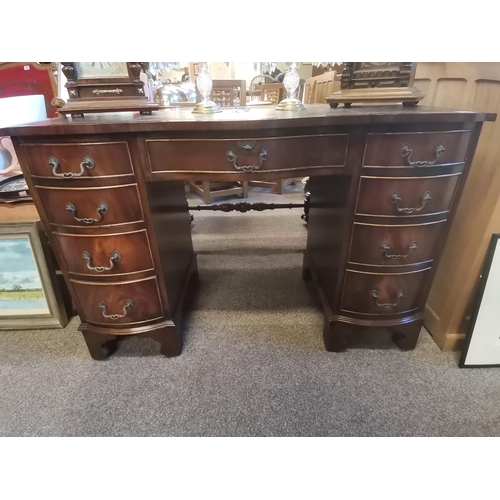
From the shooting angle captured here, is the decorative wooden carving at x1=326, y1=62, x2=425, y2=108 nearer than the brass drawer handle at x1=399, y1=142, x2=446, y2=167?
No

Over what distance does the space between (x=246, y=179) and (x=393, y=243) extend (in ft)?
1.85

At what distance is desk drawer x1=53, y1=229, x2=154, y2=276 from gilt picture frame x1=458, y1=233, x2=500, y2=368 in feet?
4.06

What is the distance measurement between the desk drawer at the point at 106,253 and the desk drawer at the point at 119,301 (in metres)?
0.06

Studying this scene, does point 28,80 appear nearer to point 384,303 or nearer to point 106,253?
point 106,253

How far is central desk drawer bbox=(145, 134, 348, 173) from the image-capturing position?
0.97 m

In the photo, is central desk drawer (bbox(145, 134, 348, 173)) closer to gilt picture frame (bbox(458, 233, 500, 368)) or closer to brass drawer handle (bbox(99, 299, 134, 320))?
brass drawer handle (bbox(99, 299, 134, 320))

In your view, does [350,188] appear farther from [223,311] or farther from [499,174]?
[223,311]

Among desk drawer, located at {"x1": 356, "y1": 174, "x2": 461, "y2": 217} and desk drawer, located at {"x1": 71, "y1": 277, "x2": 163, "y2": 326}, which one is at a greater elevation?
desk drawer, located at {"x1": 356, "y1": 174, "x2": 461, "y2": 217}

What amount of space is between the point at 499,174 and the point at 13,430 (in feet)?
6.13

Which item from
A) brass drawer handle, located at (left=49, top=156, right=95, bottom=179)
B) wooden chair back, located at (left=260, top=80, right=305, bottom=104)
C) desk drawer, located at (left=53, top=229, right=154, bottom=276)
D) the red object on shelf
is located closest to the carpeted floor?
desk drawer, located at (left=53, top=229, right=154, bottom=276)

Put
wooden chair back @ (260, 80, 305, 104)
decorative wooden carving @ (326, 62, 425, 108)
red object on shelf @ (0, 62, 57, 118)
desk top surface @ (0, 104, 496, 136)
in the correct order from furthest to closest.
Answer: wooden chair back @ (260, 80, 305, 104)
red object on shelf @ (0, 62, 57, 118)
decorative wooden carving @ (326, 62, 425, 108)
desk top surface @ (0, 104, 496, 136)

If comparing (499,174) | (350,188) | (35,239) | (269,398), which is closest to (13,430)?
(35,239)

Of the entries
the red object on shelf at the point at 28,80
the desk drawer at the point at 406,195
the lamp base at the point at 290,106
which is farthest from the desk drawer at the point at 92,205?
the red object on shelf at the point at 28,80

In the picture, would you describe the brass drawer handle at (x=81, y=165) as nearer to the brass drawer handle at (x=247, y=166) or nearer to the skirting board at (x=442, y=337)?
the brass drawer handle at (x=247, y=166)
